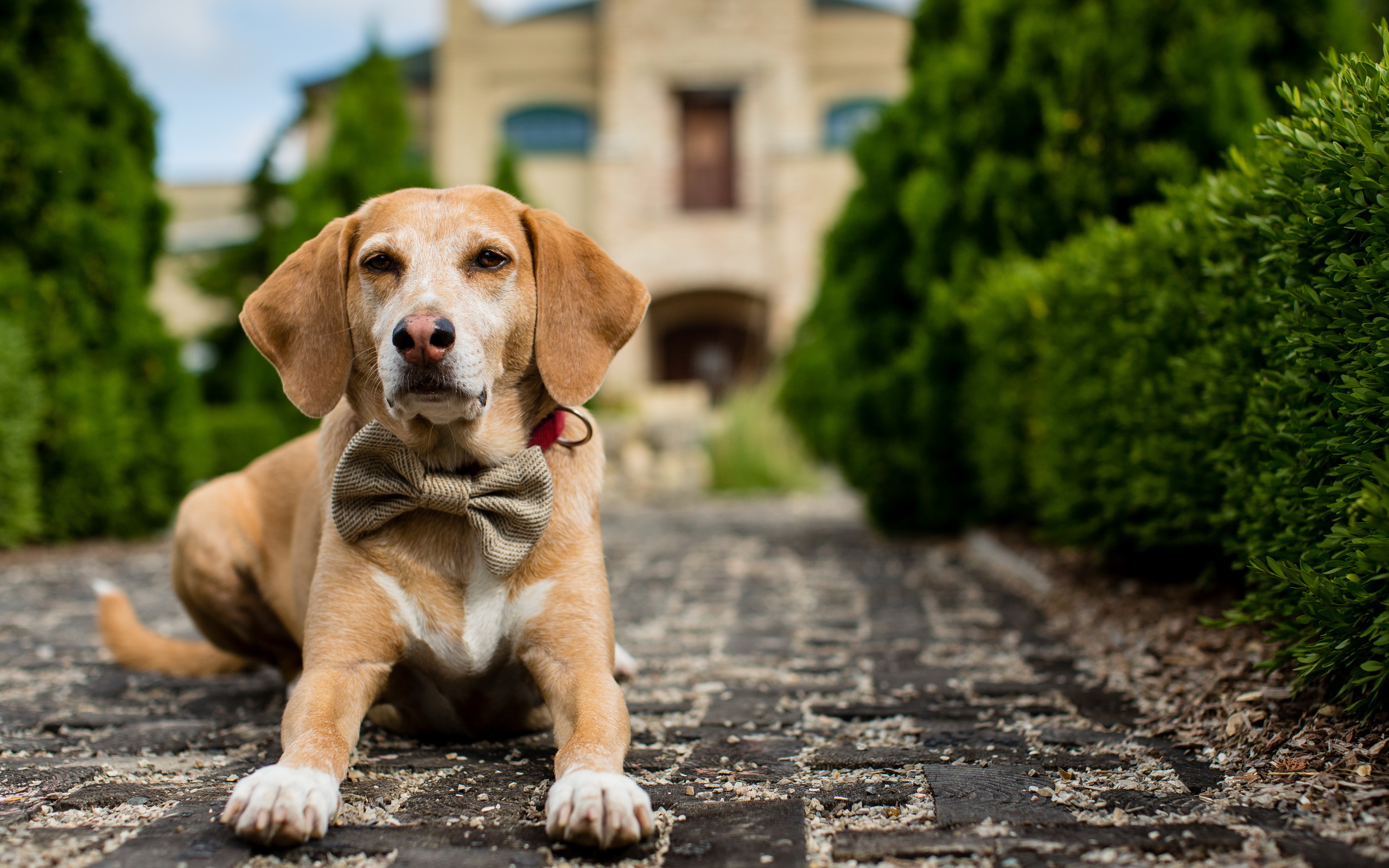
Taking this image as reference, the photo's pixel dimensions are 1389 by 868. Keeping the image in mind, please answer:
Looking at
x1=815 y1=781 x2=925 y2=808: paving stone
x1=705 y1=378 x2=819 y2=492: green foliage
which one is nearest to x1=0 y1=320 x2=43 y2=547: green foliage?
x1=815 y1=781 x2=925 y2=808: paving stone

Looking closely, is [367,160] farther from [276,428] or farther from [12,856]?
[12,856]

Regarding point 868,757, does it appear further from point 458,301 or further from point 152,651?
point 152,651

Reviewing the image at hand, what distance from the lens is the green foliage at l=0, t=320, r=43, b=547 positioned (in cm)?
690

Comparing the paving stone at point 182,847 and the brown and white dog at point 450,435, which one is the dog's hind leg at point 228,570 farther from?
the paving stone at point 182,847

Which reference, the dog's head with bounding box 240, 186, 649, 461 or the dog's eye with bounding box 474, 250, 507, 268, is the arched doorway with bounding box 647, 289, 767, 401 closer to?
the dog's head with bounding box 240, 186, 649, 461

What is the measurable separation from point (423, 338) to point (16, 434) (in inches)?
237

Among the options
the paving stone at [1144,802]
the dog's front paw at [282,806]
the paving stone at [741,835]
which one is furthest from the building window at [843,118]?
the dog's front paw at [282,806]

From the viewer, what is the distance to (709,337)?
83.8 feet

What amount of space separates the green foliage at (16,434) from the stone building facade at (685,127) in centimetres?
1539

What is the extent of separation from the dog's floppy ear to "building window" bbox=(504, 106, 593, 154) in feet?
73.5

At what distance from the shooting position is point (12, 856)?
209 centimetres

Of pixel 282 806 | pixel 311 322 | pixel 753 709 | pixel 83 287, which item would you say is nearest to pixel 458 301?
pixel 311 322

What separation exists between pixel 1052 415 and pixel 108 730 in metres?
4.46

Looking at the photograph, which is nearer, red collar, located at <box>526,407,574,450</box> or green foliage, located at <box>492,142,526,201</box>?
red collar, located at <box>526,407,574,450</box>
